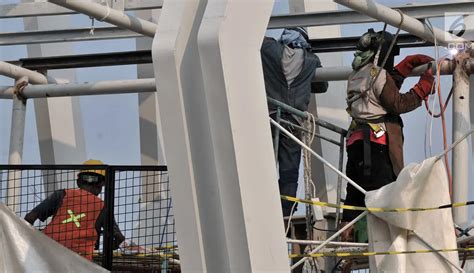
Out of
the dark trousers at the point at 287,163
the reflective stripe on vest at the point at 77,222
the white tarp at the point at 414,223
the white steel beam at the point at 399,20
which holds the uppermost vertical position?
the white steel beam at the point at 399,20

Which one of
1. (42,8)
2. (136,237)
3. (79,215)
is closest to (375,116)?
(136,237)

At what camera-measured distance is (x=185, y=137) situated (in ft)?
21.0

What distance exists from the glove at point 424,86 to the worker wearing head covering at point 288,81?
37.9 inches

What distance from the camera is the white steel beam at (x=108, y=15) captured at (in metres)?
9.90

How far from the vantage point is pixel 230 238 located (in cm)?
629

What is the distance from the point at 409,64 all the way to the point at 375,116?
73cm

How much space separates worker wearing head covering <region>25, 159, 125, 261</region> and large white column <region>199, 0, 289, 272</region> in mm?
2728

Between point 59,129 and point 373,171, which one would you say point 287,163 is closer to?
point 373,171

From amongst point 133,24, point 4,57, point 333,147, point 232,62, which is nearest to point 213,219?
point 232,62

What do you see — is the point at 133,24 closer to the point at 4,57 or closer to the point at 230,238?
the point at 4,57

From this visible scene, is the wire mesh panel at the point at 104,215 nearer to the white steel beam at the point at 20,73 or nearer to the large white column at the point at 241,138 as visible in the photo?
the white steel beam at the point at 20,73

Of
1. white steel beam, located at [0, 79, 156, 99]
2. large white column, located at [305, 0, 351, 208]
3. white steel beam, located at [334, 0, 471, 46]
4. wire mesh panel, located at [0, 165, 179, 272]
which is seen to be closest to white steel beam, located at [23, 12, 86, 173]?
white steel beam, located at [0, 79, 156, 99]

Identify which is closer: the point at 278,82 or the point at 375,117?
the point at 375,117

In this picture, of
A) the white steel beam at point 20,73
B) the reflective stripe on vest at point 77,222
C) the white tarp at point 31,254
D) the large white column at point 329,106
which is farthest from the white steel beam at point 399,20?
the white steel beam at point 20,73
